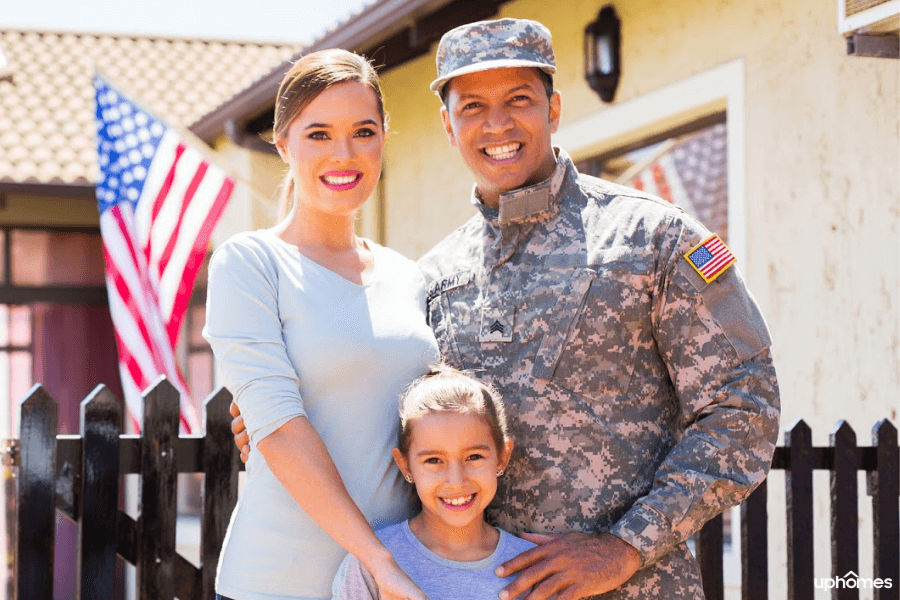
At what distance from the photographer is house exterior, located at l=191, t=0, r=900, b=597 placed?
4172 millimetres

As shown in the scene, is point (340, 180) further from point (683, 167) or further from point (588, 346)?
point (683, 167)

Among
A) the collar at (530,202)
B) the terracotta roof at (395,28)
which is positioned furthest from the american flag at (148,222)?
the collar at (530,202)

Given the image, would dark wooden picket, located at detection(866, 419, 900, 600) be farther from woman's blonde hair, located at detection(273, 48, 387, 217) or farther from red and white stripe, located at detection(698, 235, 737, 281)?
woman's blonde hair, located at detection(273, 48, 387, 217)

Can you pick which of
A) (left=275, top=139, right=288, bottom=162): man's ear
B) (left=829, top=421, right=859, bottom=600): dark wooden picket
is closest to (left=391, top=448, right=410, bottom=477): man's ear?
(left=275, top=139, right=288, bottom=162): man's ear

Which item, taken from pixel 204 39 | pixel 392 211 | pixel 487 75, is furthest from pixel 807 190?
pixel 204 39

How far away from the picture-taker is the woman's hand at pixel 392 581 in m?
2.03

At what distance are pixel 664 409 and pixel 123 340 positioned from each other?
4.37 metres


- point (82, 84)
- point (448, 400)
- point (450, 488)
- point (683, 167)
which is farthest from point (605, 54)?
point (82, 84)

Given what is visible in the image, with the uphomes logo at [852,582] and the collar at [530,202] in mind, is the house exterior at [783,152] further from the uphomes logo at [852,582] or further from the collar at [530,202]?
the collar at [530,202]

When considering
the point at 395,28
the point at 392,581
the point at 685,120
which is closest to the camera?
the point at 392,581

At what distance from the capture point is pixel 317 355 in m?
2.22

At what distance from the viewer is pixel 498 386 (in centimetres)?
247

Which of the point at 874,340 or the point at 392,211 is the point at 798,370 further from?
the point at 392,211

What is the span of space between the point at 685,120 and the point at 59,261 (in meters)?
6.69
